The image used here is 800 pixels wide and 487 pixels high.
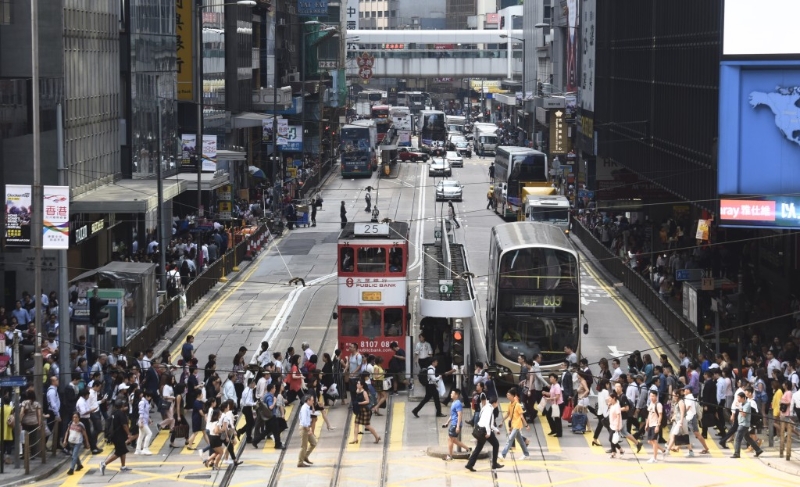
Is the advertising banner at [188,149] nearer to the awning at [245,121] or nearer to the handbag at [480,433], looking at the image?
the awning at [245,121]

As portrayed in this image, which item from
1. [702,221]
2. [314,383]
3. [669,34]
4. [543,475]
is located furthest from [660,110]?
[543,475]

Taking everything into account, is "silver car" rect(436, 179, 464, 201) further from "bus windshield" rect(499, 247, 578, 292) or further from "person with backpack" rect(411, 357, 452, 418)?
"person with backpack" rect(411, 357, 452, 418)

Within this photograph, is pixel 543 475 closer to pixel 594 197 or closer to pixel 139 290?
pixel 139 290

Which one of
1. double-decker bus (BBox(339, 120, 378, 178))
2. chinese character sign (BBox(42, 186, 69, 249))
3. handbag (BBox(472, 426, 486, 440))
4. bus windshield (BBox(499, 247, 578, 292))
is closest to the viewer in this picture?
handbag (BBox(472, 426, 486, 440))

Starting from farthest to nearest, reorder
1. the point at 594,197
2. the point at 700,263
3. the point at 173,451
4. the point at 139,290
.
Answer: the point at 594,197, the point at 700,263, the point at 139,290, the point at 173,451

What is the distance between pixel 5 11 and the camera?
38.7 meters

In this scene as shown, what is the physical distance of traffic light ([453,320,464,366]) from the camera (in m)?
29.2

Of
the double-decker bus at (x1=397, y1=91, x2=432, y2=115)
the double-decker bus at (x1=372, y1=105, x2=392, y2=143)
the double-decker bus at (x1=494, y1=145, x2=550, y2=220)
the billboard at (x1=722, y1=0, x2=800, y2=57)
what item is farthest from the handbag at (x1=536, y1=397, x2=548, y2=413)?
→ the double-decker bus at (x1=397, y1=91, x2=432, y2=115)

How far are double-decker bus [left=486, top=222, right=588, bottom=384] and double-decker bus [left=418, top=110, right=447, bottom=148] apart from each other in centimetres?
8710

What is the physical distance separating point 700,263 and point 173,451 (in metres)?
23.6

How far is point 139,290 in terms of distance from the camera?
35.9 meters

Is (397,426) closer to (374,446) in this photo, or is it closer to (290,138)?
(374,446)

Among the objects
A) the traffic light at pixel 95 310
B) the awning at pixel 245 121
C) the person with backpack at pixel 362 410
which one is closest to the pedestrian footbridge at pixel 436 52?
the awning at pixel 245 121

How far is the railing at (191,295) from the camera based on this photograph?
117ft
